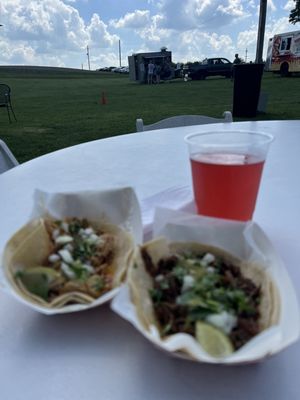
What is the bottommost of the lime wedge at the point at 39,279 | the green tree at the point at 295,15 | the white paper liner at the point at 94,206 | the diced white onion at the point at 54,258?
the lime wedge at the point at 39,279

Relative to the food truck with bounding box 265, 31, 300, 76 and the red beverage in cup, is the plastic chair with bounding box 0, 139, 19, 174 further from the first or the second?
the food truck with bounding box 265, 31, 300, 76

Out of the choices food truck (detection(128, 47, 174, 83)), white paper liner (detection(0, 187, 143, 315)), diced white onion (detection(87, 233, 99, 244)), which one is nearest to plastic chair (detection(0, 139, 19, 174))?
white paper liner (detection(0, 187, 143, 315))

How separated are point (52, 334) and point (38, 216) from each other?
211 mm

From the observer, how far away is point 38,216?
2.13 feet

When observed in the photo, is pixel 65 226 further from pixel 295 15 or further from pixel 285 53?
pixel 295 15

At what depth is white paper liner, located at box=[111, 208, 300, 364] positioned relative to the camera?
1.26 ft

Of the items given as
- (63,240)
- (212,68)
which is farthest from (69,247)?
(212,68)

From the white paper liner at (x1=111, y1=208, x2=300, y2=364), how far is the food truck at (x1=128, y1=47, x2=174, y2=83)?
21.8 metres

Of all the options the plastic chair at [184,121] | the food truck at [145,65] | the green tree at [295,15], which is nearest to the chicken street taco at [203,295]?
the plastic chair at [184,121]

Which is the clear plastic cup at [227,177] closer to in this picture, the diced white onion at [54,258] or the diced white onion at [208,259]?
the diced white onion at [208,259]

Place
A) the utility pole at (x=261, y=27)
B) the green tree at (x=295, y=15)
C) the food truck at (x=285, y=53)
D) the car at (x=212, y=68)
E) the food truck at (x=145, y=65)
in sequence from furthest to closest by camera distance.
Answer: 1. the green tree at (x=295, y=15)
2. the food truck at (x=145, y=65)
3. the car at (x=212, y=68)
4. the food truck at (x=285, y=53)
5. the utility pole at (x=261, y=27)

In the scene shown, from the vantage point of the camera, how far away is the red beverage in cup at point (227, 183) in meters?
0.66

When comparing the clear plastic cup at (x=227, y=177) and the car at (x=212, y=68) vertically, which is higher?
the clear plastic cup at (x=227, y=177)

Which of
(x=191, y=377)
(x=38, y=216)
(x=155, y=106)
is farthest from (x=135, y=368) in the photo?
(x=155, y=106)
